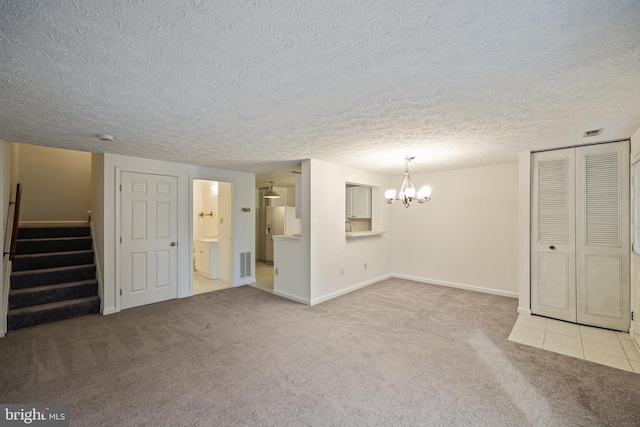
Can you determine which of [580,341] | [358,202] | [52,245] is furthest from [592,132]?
[52,245]

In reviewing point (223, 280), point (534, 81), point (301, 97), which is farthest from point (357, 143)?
point (223, 280)

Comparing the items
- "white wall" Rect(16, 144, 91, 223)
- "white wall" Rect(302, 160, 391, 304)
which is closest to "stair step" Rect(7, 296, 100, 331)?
"white wall" Rect(16, 144, 91, 223)

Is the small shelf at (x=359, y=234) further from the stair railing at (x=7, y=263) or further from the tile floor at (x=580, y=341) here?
the stair railing at (x=7, y=263)

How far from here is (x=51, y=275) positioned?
394cm

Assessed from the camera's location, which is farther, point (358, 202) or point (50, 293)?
point (358, 202)

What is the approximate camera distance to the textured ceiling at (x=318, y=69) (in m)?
1.22

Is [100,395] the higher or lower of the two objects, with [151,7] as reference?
lower

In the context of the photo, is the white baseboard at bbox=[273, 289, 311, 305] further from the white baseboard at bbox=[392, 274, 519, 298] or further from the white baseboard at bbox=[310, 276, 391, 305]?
the white baseboard at bbox=[392, 274, 519, 298]

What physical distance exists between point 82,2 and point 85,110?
1566 millimetres

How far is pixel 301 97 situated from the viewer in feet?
6.80

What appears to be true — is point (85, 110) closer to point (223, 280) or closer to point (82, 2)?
point (82, 2)

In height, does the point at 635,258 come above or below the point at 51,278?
above

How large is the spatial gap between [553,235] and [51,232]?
7.76 meters

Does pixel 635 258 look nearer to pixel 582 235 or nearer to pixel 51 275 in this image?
pixel 582 235
